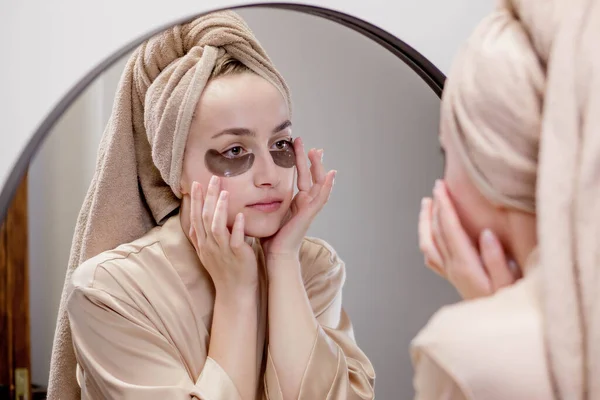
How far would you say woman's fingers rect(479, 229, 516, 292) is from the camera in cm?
54

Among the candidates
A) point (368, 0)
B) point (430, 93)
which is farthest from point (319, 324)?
point (368, 0)

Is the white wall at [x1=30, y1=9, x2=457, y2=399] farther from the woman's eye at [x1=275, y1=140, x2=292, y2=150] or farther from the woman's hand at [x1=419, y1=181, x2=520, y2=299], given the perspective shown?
the woman's hand at [x1=419, y1=181, x2=520, y2=299]

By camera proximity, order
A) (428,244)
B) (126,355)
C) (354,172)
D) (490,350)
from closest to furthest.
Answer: (490,350) → (428,244) → (126,355) → (354,172)

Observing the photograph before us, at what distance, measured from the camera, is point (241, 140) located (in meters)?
0.76

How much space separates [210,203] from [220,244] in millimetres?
47

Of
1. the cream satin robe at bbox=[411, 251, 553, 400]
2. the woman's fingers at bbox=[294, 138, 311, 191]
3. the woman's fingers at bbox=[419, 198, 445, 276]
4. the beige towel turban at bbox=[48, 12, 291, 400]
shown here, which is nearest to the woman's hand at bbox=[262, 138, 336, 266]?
the woman's fingers at bbox=[294, 138, 311, 191]

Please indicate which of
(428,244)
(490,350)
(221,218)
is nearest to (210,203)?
(221,218)

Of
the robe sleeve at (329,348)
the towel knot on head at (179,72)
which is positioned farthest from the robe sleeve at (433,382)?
the towel knot on head at (179,72)

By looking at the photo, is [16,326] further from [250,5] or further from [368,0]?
[368,0]

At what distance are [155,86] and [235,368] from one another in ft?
1.06

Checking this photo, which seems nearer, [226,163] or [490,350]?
[490,350]

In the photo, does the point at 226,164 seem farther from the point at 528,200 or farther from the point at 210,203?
the point at 528,200

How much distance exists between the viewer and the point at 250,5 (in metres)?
0.82

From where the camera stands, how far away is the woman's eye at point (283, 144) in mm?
780
